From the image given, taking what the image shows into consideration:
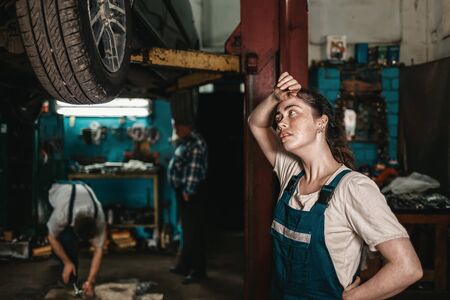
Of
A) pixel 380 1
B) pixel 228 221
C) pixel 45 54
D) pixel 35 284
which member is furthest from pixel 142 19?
pixel 228 221

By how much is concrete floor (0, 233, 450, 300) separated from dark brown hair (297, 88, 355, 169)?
2520 millimetres

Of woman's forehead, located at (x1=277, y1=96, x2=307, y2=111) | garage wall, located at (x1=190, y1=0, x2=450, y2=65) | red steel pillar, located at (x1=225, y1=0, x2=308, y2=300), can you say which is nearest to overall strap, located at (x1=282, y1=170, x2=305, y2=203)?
woman's forehead, located at (x1=277, y1=96, x2=307, y2=111)

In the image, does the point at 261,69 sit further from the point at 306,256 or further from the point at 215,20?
the point at 215,20

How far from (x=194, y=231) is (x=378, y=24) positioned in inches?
131

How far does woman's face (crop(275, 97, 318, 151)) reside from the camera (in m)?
1.69

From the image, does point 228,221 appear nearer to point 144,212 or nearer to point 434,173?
point 144,212

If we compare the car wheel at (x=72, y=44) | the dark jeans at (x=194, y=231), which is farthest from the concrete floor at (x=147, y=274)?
the car wheel at (x=72, y=44)

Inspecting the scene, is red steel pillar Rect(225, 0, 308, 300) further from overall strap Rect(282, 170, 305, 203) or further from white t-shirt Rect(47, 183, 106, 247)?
white t-shirt Rect(47, 183, 106, 247)

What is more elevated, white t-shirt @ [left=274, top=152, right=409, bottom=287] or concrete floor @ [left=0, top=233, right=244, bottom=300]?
white t-shirt @ [left=274, top=152, right=409, bottom=287]

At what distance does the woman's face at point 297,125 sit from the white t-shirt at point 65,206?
102 inches

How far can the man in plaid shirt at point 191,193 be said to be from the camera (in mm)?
4375

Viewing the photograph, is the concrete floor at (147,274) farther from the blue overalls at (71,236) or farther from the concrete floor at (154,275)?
the blue overalls at (71,236)

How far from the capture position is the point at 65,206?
3.70 metres

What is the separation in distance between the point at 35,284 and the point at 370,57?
4527 mm
